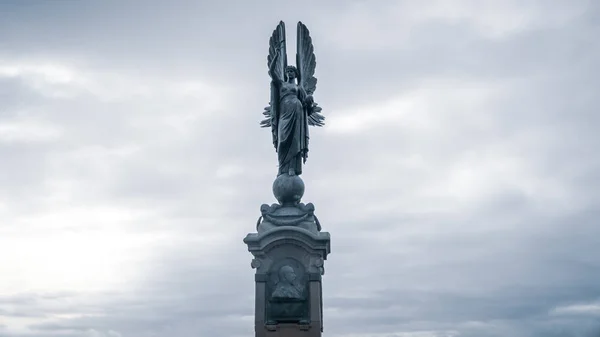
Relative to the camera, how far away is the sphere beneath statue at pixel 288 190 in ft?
66.7

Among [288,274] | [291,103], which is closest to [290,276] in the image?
[288,274]

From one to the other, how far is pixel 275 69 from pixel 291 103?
0.96m

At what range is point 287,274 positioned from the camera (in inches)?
760

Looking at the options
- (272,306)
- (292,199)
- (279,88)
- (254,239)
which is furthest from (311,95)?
(272,306)

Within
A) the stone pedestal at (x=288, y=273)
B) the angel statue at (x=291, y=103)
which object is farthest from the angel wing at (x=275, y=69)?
the stone pedestal at (x=288, y=273)

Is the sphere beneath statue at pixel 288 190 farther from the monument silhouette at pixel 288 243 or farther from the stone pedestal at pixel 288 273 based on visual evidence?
the stone pedestal at pixel 288 273

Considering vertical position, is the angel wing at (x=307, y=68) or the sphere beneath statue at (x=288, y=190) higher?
the angel wing at (x=307, y=68)

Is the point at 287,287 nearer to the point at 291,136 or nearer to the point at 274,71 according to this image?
the point at 291,136

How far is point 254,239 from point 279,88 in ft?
13.6

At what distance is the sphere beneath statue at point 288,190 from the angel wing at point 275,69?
1.47m

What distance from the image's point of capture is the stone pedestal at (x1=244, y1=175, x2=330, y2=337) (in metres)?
19.1

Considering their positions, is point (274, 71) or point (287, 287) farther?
point (274, 71)

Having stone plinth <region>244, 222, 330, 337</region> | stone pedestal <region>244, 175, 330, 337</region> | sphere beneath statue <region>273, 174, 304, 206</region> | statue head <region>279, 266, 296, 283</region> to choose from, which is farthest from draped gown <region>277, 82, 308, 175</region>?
statue head <region>279, 266, 296, 283</region>

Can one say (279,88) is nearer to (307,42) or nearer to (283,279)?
(307,42)
